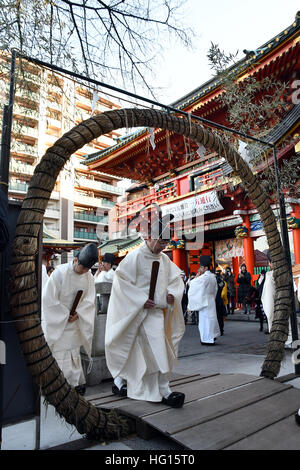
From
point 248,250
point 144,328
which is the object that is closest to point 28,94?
point 144,328

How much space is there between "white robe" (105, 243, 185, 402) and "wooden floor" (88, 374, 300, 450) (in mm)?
187

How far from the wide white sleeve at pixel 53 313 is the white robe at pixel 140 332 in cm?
66

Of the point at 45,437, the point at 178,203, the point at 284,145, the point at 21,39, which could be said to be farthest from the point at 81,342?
the point at 178,203

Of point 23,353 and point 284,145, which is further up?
point 284,145

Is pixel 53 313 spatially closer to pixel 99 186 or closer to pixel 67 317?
pixel 67 317

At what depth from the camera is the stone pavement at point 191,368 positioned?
7.24 feet

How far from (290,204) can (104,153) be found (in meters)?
8.92

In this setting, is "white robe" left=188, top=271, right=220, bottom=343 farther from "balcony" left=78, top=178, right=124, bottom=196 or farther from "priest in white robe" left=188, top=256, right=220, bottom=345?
"balcony" left=78, top=178, right=124, bottom=196

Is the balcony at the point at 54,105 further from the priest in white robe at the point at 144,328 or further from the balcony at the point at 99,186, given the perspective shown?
the balcony at the point at 99,186

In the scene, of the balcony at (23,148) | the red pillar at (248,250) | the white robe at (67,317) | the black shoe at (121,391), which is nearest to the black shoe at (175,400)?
the black shoe at (121,391)

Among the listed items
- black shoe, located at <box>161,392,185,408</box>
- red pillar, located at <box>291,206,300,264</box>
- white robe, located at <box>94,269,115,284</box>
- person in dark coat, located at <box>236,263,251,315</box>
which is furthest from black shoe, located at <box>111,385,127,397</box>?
person in dark coat, located at <box>236,263,251,315</box>

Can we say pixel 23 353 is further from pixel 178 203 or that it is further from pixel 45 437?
pixel 178 203

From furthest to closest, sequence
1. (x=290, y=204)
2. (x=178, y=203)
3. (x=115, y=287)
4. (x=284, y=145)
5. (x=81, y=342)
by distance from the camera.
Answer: (x=178, y=203) → (x=290, y=204) → (x=284, y=145) → (x=81, y=342) → (x=115, y=287)

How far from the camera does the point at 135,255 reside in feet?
10.1
